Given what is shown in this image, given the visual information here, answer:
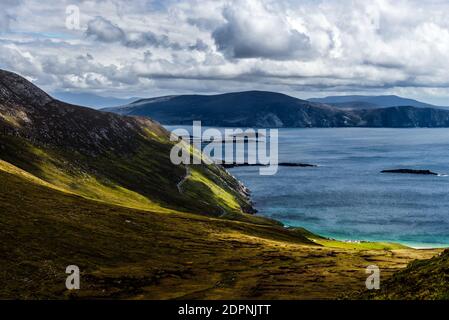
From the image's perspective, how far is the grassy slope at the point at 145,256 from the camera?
67.9m

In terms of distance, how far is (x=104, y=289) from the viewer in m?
66.8

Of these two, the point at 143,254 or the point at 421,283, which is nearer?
the point at 421,283

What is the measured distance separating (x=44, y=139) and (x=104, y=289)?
136 m

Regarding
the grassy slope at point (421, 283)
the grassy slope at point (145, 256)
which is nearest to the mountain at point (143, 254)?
the grassy slope at point (145, 256)

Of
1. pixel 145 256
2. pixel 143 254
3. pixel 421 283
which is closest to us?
pixel 421 283

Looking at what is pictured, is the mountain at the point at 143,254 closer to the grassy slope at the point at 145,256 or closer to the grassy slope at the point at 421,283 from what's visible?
the grassy slope at the point at 145,256

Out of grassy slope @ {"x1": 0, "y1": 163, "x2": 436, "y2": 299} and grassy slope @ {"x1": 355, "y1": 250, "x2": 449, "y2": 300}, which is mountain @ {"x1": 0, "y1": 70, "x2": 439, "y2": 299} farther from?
grassy slope @ {"x1": 355, "y1": 250, "x2": 449, "y2": 300}

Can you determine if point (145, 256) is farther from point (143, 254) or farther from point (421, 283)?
point (421, 283)

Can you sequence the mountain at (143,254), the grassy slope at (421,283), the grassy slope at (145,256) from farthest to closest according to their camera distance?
the grassy slope at (145,256) < the mountain at (143,254) < the grassy slope at (421,283)

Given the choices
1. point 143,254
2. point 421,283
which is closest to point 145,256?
point 143,254

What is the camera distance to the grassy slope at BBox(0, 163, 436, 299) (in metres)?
67.9

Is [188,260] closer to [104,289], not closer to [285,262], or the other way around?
[285,262]

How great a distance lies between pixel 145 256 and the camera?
8925cm
